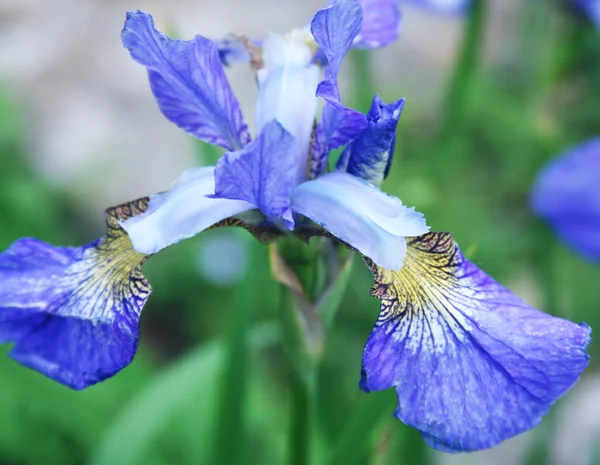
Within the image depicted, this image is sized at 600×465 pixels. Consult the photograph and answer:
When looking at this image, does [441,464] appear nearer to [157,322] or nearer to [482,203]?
[482,203]

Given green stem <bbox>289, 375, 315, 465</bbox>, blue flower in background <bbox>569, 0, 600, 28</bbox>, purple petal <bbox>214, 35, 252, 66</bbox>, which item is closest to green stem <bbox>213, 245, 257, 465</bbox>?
green stem <bbox>289, 375, 315, 465</bbox>

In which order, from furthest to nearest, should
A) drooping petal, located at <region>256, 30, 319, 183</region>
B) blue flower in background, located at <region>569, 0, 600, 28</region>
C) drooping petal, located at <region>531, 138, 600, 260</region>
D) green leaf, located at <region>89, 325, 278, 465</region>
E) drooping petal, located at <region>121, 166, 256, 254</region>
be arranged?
blue flower in background, located at <region>569, 0, 600, 28</region> < drooping petal, located at <region>531, 138, 600, 260</region> < green leaf, located at <region>89, 325, 278, 465</region> < drooping petal, located at <region>256, 30, 319, 183</region> < drooping petal, located at <region>121, 166, 256, 254</region>

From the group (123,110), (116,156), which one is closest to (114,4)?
(123,110)

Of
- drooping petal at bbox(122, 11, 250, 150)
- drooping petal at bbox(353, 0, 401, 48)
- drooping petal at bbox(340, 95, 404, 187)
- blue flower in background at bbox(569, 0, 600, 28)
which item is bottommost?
drooping petal at bbox(122, 11, 250, 150)

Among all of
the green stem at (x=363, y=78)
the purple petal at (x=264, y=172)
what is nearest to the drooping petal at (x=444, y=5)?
the green stem at (x=363, y=78)

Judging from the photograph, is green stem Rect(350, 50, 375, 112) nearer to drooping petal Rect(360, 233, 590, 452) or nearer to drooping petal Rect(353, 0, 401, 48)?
drooping petal Rect(353, 0, 401, 48)

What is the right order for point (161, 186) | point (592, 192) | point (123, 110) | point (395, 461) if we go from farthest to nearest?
point (123, 110), point (161, 186), point (395, 461), point (592, 192)
